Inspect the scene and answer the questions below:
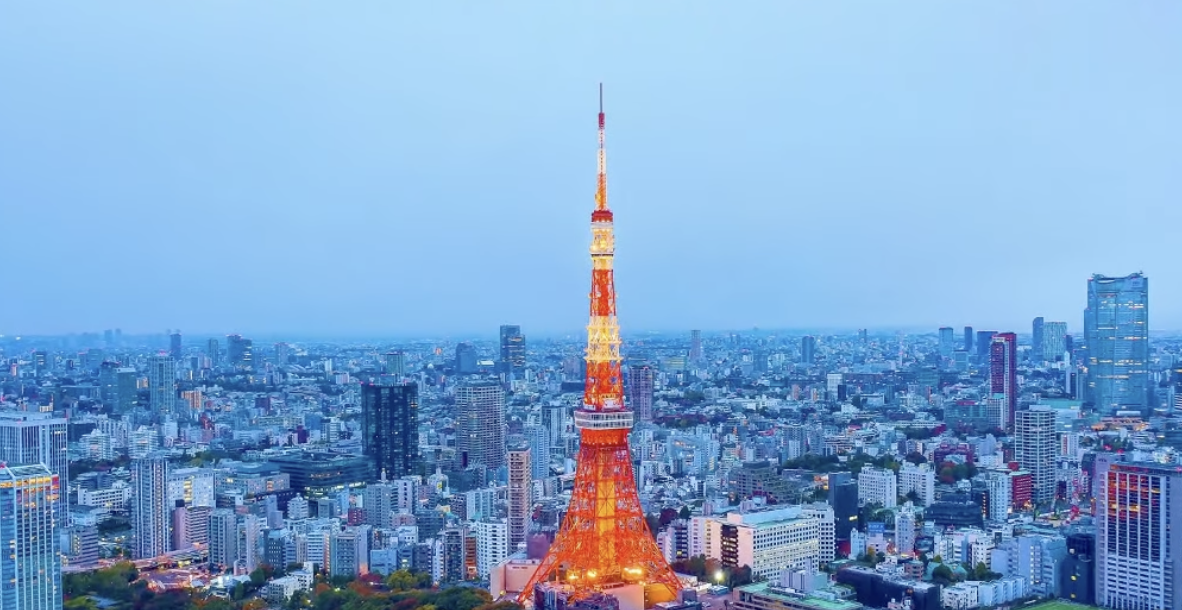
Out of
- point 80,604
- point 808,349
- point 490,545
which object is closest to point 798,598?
point 490,545

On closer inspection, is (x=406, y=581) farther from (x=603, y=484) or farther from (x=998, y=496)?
(x=998, y=496)

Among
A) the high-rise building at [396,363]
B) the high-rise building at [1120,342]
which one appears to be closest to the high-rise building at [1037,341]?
the high-rise building at [1120,342]

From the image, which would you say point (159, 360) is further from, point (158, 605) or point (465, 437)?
point (158, 605)

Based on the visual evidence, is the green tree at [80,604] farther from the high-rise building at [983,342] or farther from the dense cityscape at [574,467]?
the high-rise building at [983,342]

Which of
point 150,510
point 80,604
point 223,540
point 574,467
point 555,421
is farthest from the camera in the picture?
point 555,421

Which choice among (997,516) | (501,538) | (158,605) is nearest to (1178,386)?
(997,516)
